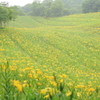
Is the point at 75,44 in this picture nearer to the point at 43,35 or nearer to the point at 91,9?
the point at 43,35

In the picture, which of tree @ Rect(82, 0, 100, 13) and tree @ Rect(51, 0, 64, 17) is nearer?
tree @ Rect(82, 0, 100, 13)

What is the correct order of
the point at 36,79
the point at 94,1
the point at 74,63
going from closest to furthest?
the point at 36,79 → the point at 74,63 → the point at 94,1

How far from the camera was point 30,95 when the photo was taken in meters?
2.81

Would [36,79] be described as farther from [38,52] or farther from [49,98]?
[38,52]

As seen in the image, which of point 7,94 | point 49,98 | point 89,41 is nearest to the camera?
point 49,98

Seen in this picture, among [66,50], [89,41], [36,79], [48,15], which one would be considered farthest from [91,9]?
[36,79]

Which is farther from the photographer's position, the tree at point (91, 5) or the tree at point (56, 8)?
the tree at point (56, 8)

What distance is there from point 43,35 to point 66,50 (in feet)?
27.6

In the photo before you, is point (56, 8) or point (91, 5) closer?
point (91, 5)

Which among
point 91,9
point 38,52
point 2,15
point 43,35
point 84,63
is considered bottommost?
point 84,63

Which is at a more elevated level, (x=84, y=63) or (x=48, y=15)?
(x=48, y=15)

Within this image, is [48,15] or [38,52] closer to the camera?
[38,52]

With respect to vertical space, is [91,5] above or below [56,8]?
above

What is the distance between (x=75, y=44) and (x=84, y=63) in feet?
24.7
